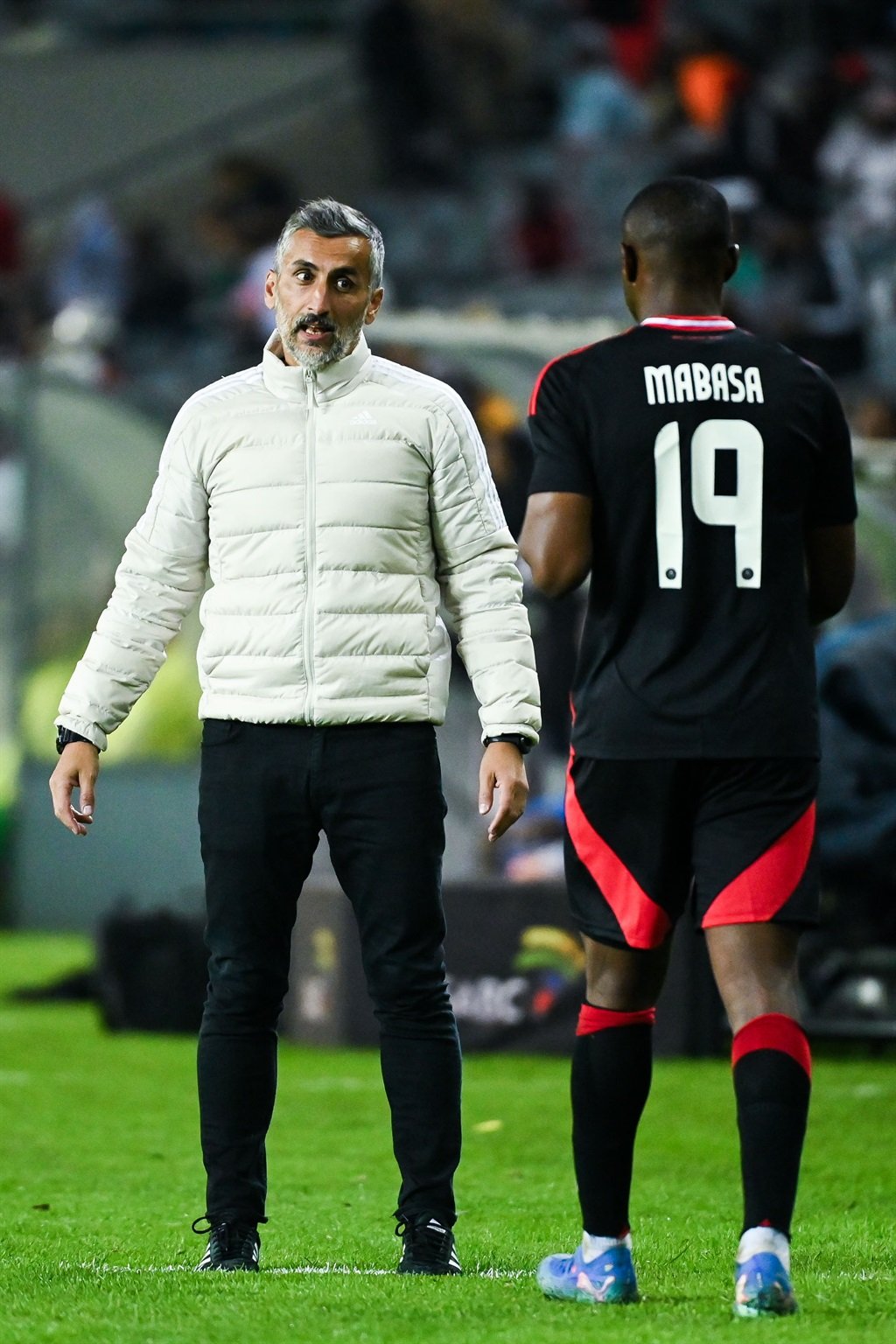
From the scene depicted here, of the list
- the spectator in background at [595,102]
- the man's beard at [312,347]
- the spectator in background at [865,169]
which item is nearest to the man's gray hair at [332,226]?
the man's beard at [312,347]

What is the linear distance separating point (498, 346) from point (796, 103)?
645cm

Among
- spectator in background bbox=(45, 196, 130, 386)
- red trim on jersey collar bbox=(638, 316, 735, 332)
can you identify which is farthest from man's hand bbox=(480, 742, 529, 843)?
spectator in background bbox=(45, 196, 130, 386)

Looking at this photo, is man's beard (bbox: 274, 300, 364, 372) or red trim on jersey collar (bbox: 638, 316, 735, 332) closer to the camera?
red trim on jersey collar (bbox: 638, 316, 735, 332)

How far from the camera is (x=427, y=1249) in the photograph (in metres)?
4.15

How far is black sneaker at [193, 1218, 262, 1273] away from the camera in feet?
13.6

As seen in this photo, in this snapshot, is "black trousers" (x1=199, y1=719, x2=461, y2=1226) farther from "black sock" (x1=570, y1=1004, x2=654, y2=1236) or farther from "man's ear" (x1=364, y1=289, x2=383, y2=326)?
"man's ear" (x1=364, y1=289, x2=383, y2=326)

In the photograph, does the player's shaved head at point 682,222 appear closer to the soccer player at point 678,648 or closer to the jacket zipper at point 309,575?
the soccer player at point 678,648

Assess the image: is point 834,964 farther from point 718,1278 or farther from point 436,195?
point 436,195

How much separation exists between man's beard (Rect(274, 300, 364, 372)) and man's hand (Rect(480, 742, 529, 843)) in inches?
28.3

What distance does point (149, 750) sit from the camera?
1359cm

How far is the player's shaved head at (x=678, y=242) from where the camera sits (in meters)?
3.79

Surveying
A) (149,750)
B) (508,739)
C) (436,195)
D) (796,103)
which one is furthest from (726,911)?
(436,195)

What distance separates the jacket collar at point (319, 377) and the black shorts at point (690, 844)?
2.73 ft

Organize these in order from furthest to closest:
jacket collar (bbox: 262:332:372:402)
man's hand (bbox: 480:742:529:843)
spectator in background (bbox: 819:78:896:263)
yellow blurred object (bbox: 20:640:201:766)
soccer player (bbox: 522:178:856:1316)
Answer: spectator in background (bbox: 819:78:896:263), yellow blurred object (bbox: 20:640:201:766), jacket collar (bbox: 262:332:372:402), man's hand (bbox: 480:742:529:843), soccer player (bbox: 522:178:856:1316)
